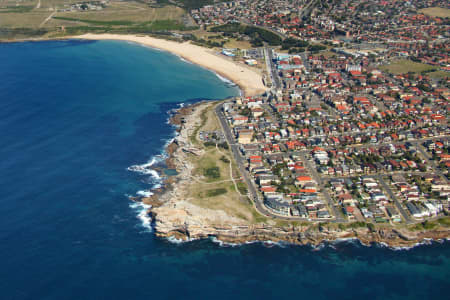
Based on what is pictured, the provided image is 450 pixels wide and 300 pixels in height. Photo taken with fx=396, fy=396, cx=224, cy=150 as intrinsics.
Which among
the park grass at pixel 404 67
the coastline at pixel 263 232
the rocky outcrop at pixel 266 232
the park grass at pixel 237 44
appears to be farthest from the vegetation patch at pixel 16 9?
the rocky outcrop at pixel 266 232

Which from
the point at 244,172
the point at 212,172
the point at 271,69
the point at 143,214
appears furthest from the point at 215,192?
the point at 271,69

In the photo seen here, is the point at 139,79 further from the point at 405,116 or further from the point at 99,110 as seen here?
the point at 405,116

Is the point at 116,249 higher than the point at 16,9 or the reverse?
the reverse

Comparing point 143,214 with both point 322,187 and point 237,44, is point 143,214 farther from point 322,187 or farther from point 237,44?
point 237,44

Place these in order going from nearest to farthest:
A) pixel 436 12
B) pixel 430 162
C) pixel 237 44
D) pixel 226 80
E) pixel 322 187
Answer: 1. pixel 322 187
2. pixel 430 162
3. pixel 226 80
4. pixel 237 44
5. pixel 436 12

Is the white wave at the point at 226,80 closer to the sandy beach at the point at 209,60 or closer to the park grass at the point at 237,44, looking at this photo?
the sandy beach at the point at 209,60

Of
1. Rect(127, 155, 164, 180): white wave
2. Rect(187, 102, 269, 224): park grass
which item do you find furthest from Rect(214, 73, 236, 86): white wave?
Rect(127, 155, 164, 180): white wave

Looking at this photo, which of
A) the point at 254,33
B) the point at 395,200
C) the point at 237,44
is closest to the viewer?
the point at 395,200
